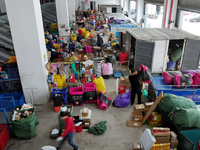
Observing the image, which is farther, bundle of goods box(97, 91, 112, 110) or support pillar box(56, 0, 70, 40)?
support pillar box(56, 0, 70, 40)

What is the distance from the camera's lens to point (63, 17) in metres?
17.8

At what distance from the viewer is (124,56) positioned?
11.5 metres

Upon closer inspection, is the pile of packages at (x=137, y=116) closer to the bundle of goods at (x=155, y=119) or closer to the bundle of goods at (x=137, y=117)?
the bundle of goods at (x=137, y=117)

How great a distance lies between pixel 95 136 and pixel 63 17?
14.8 meters

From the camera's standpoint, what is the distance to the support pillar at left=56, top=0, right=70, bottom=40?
Answer: 17.5 m

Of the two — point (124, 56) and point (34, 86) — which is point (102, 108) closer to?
point (34, 86)

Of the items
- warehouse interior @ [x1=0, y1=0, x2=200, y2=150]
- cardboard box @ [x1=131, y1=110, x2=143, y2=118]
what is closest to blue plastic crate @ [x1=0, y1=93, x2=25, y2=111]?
warehouse interior @ [x1=0, y1=0, x2=200, y2=150]

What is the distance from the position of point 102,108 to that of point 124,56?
17.0ft

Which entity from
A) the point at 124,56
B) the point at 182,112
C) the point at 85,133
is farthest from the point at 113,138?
the point at 124,56

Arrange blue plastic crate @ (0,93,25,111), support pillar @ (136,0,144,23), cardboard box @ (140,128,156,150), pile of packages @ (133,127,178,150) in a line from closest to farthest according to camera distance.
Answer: cardboard box @ (140,128,156,150)
pile of packages @ (133,127,178,150)
blue plastic crate @ (0,93,25,111)
support pillar @ (136,0,144,23)

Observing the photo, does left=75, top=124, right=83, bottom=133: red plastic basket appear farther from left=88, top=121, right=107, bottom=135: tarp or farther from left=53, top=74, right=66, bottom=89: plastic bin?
left=53, top=74, right=66, bottom=89: plastic bin

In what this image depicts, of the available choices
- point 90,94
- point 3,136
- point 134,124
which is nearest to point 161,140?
point 134,124

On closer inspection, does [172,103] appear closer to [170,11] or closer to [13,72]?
[13,72]

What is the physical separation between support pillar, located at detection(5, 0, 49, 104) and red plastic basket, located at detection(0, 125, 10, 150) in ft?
6.73
